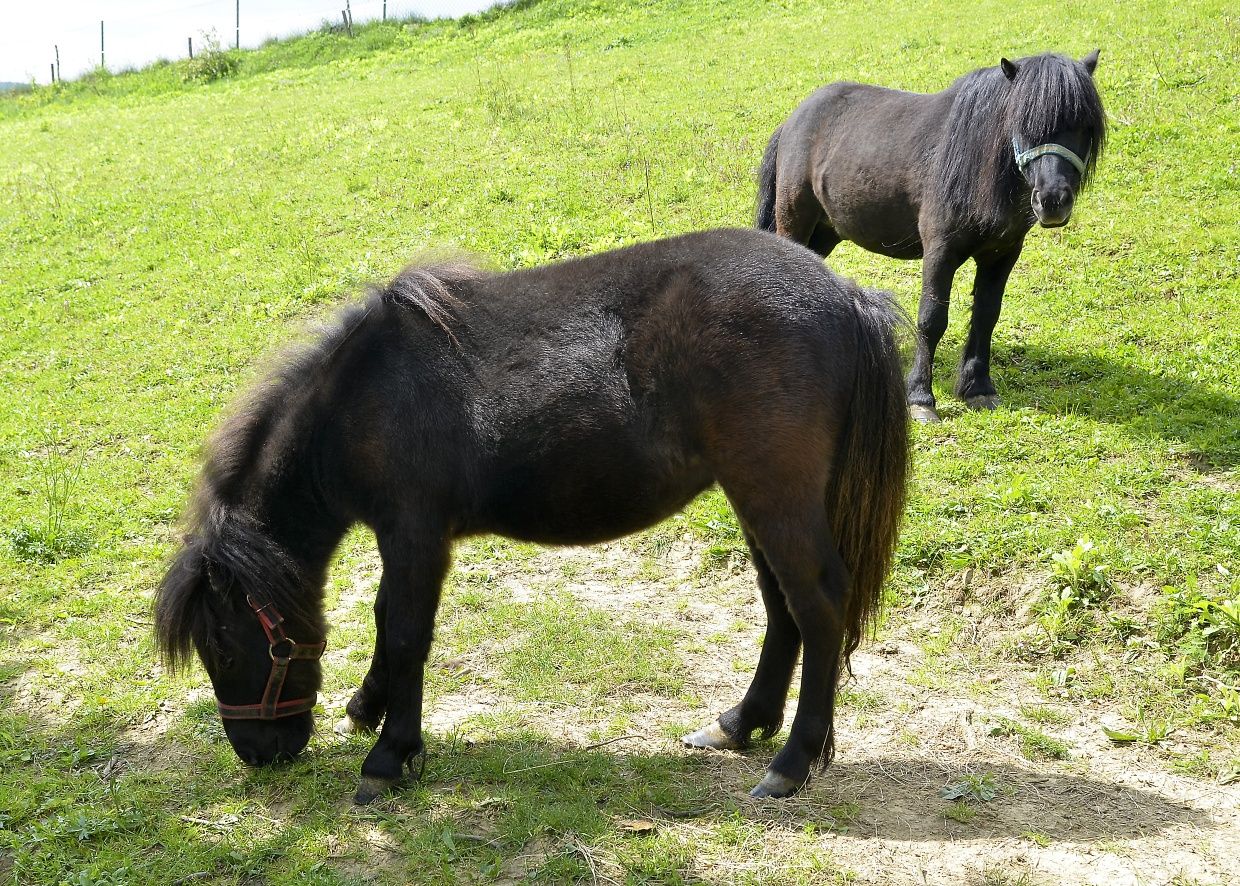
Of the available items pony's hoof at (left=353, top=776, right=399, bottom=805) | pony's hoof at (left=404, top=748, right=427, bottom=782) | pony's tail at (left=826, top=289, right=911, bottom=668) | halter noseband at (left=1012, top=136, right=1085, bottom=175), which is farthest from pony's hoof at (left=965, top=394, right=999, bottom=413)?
pony's hoof at (left=353, top=776, right=399, bottom=805)

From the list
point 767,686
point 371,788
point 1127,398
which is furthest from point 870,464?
point 1127,398

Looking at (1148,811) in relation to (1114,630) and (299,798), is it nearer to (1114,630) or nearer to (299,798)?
(1114,630)

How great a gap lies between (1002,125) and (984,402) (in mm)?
1933

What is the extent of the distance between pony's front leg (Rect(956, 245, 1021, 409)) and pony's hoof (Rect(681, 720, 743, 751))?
3.97 m

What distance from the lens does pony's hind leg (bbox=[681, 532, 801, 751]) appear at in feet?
14.2

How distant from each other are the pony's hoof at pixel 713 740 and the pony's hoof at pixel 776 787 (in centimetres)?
43

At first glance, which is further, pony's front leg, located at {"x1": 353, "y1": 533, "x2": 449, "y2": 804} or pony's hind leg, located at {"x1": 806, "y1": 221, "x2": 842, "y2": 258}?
pony's hind leg, located at {"x1": 806, "y1": 221, "x2": 842, "y2": 258}

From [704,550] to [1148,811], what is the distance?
2958mm

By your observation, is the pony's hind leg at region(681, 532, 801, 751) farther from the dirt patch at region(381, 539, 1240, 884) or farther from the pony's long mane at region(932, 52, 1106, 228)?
the pony's long mane at region(932, 52, 1106, 228)

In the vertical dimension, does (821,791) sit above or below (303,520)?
below

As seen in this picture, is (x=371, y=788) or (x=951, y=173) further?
(x=951, y=173)

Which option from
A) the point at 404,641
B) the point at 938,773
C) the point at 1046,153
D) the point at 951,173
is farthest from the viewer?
the point at 951,173

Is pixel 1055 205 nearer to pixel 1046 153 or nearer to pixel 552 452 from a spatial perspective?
pixel 1046 153

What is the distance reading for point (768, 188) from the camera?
950cm
